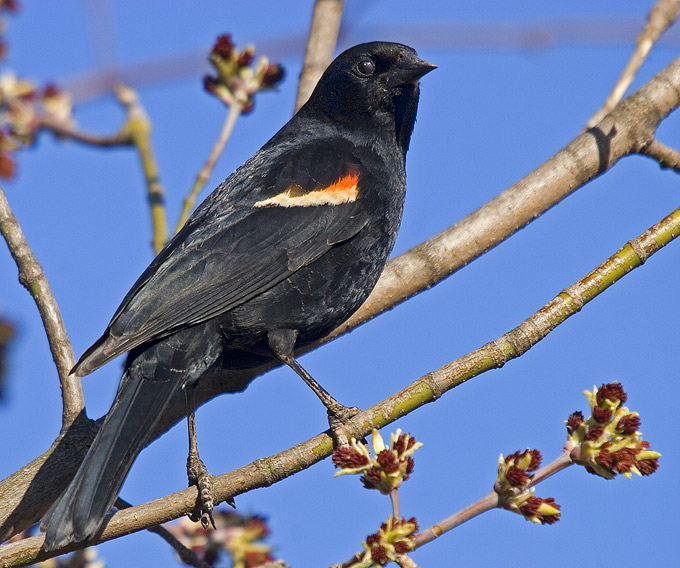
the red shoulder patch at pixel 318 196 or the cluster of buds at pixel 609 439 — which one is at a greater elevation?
the red shoulder patch at pixel 318 196

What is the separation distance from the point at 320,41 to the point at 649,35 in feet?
5.84

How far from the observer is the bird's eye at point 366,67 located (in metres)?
4.39

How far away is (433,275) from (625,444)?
6.12ft

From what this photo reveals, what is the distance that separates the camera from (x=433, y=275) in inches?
162

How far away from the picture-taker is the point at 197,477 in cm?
331

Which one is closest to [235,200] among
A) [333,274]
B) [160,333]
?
[333,274]

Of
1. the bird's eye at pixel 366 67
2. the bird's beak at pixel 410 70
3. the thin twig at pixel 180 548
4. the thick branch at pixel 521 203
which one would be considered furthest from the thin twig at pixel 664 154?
the thin twig at pixel 180 548

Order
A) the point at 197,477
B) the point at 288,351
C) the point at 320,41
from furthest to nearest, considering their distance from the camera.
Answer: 1. the point at 320,41
2. the point at 288,351
3. the point at 197,477

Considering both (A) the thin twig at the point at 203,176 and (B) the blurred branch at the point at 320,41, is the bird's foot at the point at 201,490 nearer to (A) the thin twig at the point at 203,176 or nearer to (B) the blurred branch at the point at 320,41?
(A) the thin twig at the point at 203,176

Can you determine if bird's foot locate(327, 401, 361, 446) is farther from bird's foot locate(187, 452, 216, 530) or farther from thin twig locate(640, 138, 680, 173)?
thin twig locate(640, 138, 680, 173)

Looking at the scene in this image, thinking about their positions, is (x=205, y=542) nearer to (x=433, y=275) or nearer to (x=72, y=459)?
(x=72, y=459)

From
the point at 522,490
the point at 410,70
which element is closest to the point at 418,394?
the point at 522,490

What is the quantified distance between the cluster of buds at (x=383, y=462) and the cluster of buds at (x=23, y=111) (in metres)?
2.13

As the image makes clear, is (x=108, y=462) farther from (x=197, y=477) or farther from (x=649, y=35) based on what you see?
(x=649, y=35)
